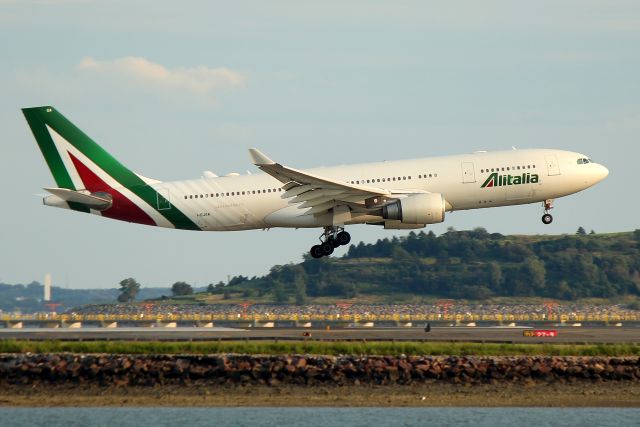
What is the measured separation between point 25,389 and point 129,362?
4237 millimetres

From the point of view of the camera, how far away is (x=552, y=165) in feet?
214

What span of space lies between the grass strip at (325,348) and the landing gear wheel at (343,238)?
1476cm

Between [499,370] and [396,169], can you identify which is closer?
[499,370]

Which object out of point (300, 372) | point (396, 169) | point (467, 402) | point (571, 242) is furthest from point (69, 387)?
point (571, 242)

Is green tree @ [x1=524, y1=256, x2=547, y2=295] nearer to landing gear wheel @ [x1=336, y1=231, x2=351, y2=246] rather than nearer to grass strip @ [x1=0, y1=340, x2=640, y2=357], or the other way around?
landing gear wheel @ [x1=336, y1=231, x2=351, y2=246]

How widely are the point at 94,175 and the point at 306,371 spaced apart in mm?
22578

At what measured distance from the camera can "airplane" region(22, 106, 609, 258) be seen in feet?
211

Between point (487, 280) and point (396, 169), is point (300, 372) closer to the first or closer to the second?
point (396, 169)

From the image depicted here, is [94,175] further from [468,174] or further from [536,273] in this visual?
[536,273]

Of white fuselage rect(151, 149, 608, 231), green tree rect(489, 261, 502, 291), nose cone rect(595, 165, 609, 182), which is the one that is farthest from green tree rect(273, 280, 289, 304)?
nose cone rect(595, 165, 609, 182)

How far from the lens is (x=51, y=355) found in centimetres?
5134

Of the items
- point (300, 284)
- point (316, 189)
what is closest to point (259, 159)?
point (316, 189)

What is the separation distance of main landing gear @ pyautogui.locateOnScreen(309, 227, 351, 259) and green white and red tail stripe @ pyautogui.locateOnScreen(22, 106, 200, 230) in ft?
22.6

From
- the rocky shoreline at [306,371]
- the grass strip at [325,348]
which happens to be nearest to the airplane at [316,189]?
the grass strip at [325,348]
